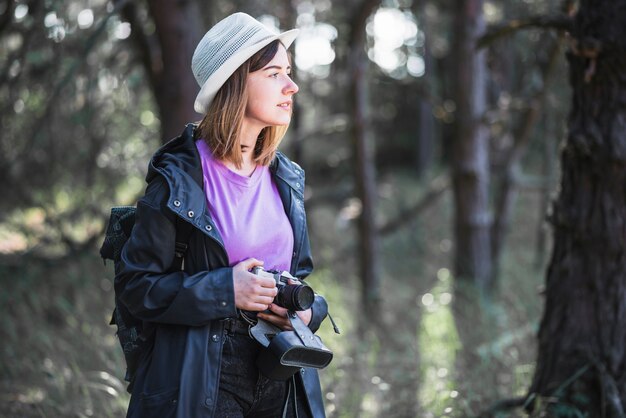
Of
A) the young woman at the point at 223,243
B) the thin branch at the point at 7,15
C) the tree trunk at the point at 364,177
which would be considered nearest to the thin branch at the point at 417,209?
the tree trunk at the point at 364,177

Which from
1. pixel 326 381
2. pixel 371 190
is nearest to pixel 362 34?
pixel 371 190

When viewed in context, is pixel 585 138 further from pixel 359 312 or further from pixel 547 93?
pixel 359 312

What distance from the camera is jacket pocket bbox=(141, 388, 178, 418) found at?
2275 millimetres

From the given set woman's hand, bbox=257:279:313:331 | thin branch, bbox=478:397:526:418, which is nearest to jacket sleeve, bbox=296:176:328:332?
woman's hand, bbox=257:279:313:331

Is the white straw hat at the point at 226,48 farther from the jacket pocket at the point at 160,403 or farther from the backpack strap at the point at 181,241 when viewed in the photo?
the jacket pocket at the point at 160,403

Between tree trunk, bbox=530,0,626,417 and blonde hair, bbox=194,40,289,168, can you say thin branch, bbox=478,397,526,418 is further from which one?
blonde hair, bbox=194,40,289,168

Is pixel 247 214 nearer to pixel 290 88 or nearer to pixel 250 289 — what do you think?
pixel 250 289

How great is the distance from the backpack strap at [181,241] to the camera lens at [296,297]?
0.31 metres

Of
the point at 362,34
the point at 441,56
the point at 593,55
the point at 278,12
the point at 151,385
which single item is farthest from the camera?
the point at 441,56

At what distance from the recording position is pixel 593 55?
370cm

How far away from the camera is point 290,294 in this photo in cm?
238

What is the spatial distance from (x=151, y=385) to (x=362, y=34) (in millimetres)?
5610

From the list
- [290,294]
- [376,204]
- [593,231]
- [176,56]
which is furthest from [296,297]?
[376,204]

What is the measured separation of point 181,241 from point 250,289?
26cm
